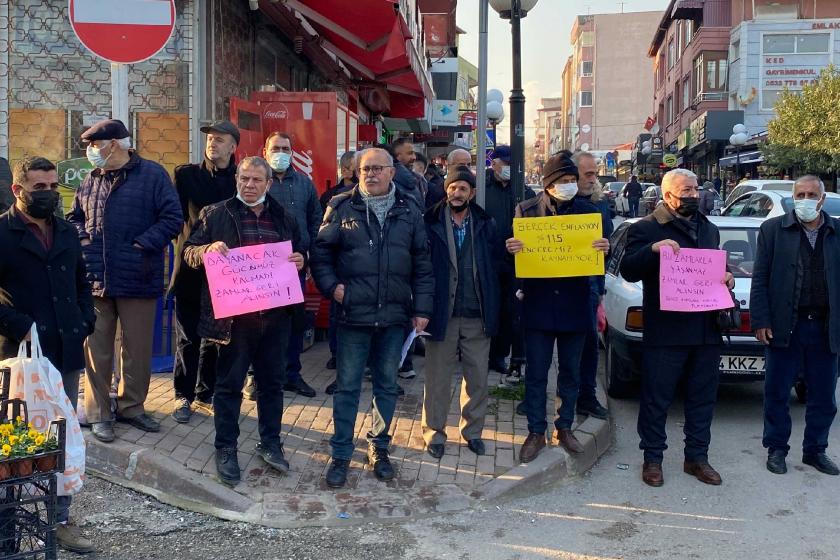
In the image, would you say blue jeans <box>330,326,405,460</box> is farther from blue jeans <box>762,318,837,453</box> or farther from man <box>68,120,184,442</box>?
blue jeans <box>762,318,837,453</box>

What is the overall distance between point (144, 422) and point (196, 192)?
61.8 inches

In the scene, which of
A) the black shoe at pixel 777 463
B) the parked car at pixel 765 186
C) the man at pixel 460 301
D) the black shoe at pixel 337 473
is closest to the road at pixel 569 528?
the black shoe at pixel 777 463

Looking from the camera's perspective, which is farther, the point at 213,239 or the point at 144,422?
the point at 144,422

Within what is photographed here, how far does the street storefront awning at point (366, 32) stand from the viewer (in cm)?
835

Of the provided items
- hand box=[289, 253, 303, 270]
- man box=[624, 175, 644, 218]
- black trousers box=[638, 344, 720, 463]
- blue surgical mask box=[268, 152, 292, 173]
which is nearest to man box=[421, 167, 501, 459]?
hand box=[289, 253, 303, 270]

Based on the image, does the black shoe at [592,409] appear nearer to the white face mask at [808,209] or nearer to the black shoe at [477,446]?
the black shoe at [477,446]

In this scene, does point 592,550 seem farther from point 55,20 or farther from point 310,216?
point 55,20

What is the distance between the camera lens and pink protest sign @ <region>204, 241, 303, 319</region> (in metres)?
4.60

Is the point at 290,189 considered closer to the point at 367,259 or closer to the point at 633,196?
the point at 367,259

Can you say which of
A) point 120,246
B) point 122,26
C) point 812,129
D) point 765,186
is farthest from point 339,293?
point 812,129

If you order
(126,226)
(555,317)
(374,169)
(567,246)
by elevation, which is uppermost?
(374,169)

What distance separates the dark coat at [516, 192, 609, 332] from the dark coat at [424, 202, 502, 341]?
0.23 m

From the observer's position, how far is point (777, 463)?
5.47 m

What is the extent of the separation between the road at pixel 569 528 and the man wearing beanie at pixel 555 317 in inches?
16.9
